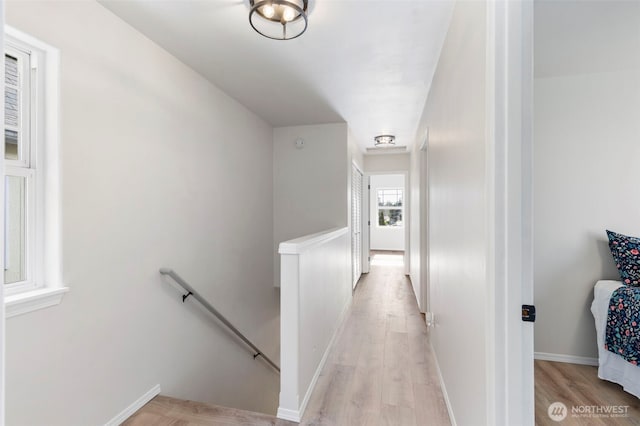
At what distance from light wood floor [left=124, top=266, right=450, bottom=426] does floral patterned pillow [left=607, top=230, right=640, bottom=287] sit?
58.4 inches

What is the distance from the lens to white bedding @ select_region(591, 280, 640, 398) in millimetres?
1842

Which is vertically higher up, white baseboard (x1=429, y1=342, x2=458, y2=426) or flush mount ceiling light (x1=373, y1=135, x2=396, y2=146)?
flush mount ceiling light (x1=373, y1=135, x2=396, y2=146)

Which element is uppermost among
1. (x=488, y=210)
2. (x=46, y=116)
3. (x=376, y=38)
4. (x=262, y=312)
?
(x=376, y=38)

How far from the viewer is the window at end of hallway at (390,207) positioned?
902 cm

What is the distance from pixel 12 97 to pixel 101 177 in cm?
52

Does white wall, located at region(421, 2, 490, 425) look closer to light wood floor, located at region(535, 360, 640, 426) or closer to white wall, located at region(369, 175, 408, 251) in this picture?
light wood floor, located at region(535, 360, 640, 426)

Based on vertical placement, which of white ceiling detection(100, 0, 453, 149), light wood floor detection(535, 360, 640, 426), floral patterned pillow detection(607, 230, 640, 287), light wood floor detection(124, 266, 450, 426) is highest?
white ceiling detection(100, 0, 453, 149)

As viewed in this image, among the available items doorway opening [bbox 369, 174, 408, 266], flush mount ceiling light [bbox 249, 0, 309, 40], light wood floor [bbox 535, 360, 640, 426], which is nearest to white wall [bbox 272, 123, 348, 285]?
flush mount ceiling light [bbox 249, 0, 309, 40]

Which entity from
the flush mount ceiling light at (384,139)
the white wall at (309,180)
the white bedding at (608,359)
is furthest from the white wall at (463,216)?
the flush mount ceiling light at (384,139)

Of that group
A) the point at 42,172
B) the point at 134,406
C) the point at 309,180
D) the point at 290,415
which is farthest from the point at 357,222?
the point at 42,172

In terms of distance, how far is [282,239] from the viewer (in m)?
4.25

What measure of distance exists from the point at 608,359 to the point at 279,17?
3.04 meters

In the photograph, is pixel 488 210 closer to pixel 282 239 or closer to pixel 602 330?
pixel 602 330

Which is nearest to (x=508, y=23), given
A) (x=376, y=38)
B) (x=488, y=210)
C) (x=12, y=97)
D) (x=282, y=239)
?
(x=488, y=210)
